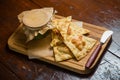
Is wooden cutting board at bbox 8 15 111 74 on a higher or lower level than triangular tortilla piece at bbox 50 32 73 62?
lower

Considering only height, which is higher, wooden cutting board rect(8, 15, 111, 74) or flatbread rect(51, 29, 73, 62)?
flatbread rect(51, 29, 73, 62)

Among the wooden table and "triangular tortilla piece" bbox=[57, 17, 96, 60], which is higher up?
"triangular tortilla piece" bbox=[57, 17, 96, 60]

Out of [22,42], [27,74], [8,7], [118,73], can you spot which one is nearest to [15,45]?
[22,42]

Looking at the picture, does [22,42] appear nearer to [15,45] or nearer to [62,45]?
[15,45]
